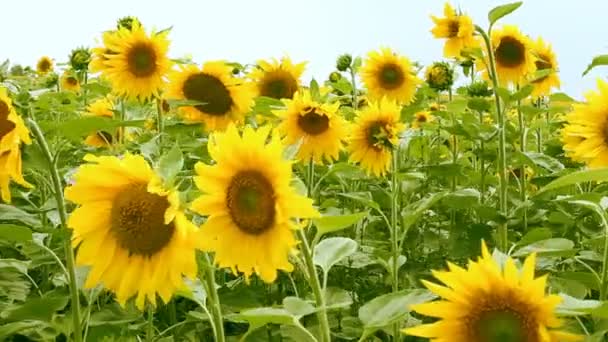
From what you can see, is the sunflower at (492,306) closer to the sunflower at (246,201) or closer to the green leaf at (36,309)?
the sunflower at (246,201)

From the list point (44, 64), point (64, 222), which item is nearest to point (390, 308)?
point (64, 222)

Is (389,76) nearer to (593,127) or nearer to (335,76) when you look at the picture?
(335,76)

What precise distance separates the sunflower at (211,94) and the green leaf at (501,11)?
102cm

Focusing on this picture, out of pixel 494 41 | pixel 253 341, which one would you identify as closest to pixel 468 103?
pixel 494 41

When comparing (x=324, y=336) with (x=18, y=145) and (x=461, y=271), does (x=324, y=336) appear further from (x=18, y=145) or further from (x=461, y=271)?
(x=18, y=145)

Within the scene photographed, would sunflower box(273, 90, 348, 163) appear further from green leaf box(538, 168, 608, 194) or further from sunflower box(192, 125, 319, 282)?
green leaf box(538, 168, 608, 194)

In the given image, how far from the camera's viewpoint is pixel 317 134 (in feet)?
9.15

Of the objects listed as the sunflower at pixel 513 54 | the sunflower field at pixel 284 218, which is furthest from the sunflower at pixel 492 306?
the sunflower at pixel 513 54

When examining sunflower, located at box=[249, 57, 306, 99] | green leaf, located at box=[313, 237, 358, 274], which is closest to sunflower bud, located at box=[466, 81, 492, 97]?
sunflower, located at box=[249, 57, 306, 99]

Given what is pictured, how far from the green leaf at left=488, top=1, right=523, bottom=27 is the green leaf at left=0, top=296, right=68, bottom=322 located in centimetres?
146

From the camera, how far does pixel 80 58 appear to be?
4.62 metres

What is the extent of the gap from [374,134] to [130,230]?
1560 millimetres

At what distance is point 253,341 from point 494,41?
1879mm

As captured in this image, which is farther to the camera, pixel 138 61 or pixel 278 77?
pixel 278 77
